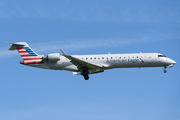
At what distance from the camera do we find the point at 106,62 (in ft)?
116

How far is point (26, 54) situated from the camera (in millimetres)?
36875

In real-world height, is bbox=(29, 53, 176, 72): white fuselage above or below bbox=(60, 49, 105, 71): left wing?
above

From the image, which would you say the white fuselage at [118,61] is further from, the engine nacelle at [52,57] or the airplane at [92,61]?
the engine nacelle at [52,57]

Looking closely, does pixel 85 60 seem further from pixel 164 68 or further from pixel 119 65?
pixel 164 68

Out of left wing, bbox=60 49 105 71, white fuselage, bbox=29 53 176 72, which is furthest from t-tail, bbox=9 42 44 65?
left wing, bbox=60 49 105 71

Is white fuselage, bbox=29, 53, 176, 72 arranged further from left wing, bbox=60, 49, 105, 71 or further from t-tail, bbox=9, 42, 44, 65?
t-tail, bbox=9, 42, 44, 65

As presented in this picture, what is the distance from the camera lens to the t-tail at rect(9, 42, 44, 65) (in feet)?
120

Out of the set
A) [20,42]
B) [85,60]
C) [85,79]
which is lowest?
[85,79]

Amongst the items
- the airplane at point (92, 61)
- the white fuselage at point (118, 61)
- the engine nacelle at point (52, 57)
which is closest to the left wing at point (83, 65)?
the airplane at point (92, 61)

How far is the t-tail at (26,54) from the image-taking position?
36.5m

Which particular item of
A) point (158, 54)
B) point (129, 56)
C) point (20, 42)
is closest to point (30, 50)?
point (20, 42)

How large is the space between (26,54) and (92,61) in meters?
9.02

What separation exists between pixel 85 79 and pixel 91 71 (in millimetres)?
1790

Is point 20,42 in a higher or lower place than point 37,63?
higher
